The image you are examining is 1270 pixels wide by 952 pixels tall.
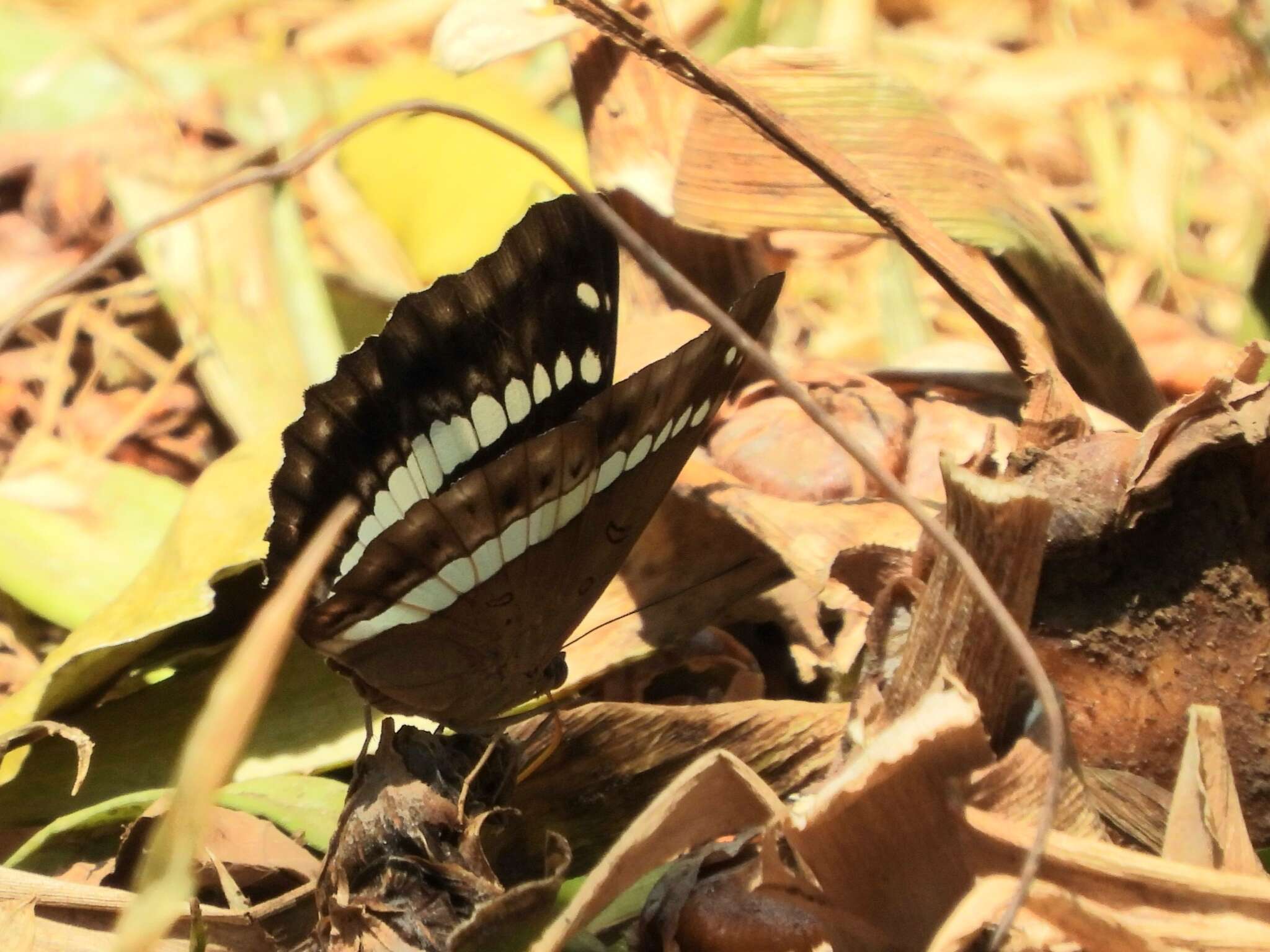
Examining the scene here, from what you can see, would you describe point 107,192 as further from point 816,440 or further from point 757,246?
point 816,440

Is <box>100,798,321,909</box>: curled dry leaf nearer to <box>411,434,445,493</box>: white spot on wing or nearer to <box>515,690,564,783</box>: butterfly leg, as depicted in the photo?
<box>515,690,564,783</box>: butterfly leg

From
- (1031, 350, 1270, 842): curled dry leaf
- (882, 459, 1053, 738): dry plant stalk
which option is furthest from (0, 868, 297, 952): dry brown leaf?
(1031, 350, 1270, 842): curled dry leaf

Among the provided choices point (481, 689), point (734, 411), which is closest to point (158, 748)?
point (481, 689)

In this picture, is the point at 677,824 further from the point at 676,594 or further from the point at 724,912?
the point at 676,594

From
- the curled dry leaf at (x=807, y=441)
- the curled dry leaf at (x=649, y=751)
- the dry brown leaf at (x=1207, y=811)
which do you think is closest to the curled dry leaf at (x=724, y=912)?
the curled dry leaf at (x=649, y=751)

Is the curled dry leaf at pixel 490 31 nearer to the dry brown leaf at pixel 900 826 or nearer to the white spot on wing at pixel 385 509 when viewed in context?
the white spot on wing at pixel 385 509

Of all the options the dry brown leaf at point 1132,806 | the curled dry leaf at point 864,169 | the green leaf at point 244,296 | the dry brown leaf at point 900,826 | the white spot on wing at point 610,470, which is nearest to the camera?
the dry brown leaf at point 900,826
